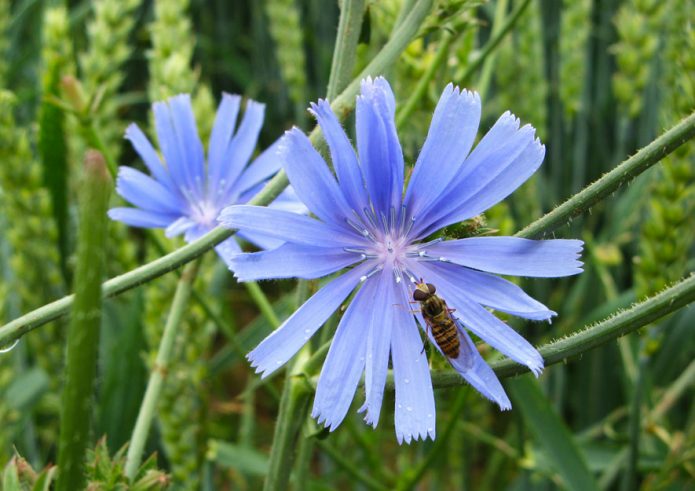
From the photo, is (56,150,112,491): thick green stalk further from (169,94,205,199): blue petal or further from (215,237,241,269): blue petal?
(169,94,205,199): blue petal

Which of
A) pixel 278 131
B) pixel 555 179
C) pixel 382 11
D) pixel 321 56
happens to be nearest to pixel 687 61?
pixel 382 11

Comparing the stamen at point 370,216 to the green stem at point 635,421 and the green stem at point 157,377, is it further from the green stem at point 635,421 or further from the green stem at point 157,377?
the green stem at point 635,421

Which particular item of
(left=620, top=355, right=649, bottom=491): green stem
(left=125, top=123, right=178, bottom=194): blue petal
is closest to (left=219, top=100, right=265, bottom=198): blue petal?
(left=125, top=123, right=178, bottom=194): blue petal

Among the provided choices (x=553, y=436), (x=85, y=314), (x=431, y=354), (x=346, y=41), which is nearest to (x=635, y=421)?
(x=553, y=436)

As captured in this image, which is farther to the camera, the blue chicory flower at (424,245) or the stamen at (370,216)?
the stamen at (370,216)

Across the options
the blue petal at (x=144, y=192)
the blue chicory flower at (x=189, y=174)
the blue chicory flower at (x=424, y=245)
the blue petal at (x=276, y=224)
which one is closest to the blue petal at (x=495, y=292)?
the blue chicory flower at (x=424, y=245)

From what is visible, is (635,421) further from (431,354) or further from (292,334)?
(292,334)
